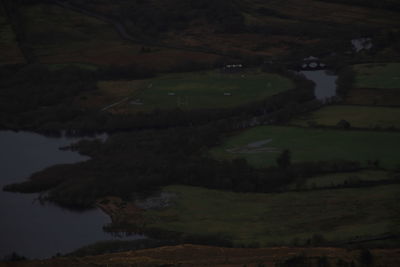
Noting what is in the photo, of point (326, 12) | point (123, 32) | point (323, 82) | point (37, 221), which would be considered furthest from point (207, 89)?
point (326, 12)

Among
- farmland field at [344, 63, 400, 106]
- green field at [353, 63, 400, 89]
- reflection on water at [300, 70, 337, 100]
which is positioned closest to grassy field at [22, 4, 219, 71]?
reflection on water at [300, 70, 337, 100]

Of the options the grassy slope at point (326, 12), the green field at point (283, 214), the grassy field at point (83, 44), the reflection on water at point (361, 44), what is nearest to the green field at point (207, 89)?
the grassy field at point (83, 44)

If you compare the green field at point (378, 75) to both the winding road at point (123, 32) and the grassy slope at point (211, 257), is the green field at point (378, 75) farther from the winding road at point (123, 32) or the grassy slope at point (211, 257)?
the grassy slope at point (211, 257)

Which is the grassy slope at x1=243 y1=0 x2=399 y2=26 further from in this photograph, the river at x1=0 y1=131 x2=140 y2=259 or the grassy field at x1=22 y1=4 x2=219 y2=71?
the river at x1=0 y1=131 x2=140 y2=259

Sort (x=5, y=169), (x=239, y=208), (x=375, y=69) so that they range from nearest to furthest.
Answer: (x=239, y=208) → (x=5, y=169) → (x=375, y=69)

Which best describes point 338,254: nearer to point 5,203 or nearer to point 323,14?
point 5,203


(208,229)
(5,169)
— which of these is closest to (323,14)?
(5,169)
